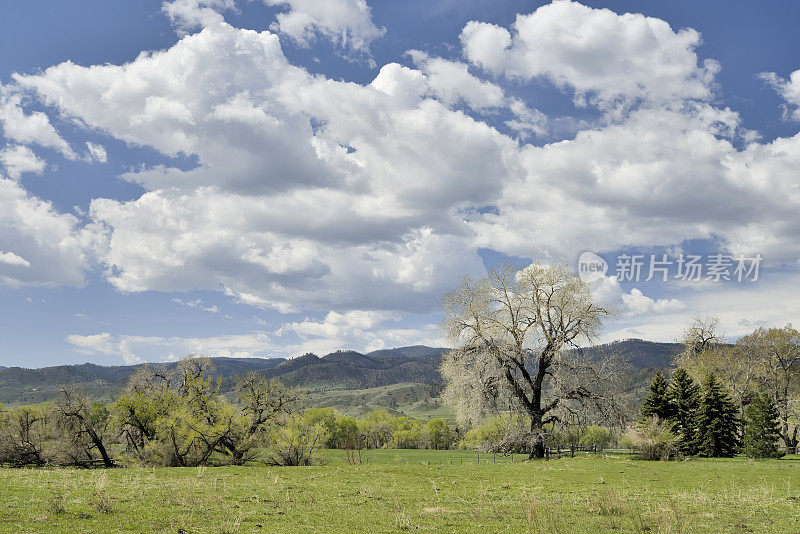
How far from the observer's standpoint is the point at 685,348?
75.2 metres

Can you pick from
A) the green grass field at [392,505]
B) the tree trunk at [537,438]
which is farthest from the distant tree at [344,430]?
the green grass field at [392,505]

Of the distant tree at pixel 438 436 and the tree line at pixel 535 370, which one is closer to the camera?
the tree line at pixel 535 370

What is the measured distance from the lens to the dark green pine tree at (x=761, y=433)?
1916 inches

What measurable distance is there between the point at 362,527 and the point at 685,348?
7588 cm

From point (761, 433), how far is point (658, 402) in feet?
32.1

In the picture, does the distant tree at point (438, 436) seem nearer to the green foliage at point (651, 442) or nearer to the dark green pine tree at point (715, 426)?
the dark green pine tree at point (715, 426)

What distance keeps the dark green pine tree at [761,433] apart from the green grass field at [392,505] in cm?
2770

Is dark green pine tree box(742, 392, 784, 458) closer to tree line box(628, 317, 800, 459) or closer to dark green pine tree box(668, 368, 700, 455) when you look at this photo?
tree line box(628, 317, 800, 459)

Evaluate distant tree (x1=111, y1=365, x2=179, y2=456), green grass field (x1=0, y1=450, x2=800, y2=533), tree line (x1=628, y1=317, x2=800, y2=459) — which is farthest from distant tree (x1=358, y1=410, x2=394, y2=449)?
green grass field (x1=0, y1=450, x2=800, y2=533)

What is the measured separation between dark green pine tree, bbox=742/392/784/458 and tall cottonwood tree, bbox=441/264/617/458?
2165 centimetres

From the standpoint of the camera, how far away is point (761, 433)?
49312mm

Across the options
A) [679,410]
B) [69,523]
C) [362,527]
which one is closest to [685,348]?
[679,410]

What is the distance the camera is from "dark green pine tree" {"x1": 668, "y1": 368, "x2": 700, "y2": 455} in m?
51.3

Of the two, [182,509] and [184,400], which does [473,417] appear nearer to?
[184,400]
